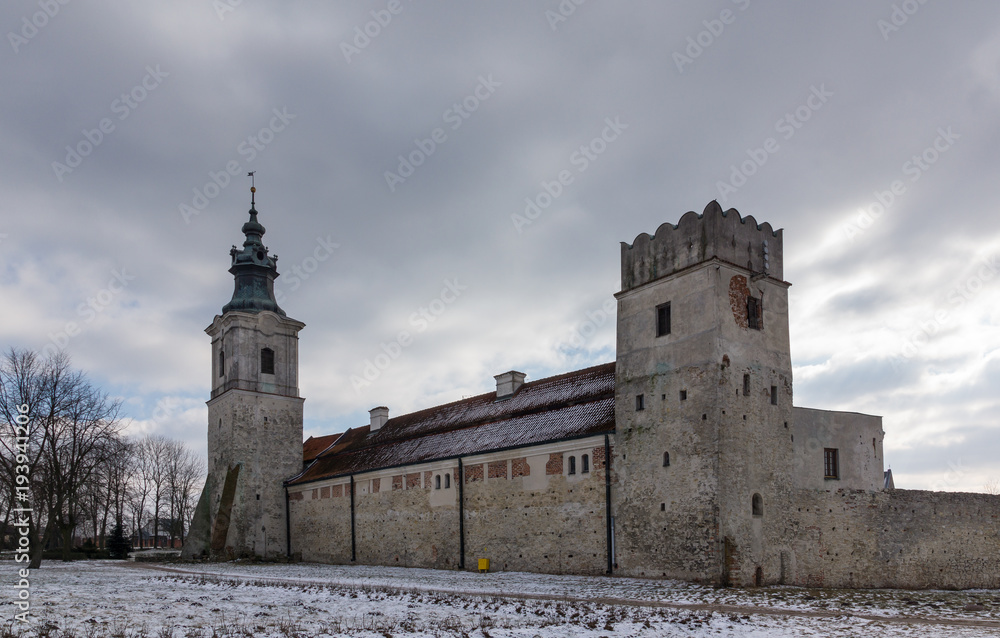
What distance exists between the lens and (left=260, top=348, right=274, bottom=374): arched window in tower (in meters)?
46.7

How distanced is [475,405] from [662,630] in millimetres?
24324

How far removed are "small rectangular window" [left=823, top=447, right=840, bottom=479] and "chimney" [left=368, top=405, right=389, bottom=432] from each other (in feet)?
87.6

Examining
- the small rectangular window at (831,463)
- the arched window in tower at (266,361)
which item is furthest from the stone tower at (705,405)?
the arched window in tower at (266,361)

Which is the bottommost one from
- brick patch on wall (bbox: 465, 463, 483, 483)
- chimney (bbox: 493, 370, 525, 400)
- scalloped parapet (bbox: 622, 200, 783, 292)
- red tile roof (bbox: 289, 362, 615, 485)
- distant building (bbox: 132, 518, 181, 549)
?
distant building (bbox: 132, 518, 181, 549)

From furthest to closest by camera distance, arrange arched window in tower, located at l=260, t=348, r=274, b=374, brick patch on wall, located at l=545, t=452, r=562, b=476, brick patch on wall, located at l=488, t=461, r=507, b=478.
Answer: arched window in tower, located at l=260, t=348, r=274, b=374
brick patch on wall, located at l=488, t=461, r=507, b=478
brick patch on wall, located at l=545, t=452, r=562, b=476

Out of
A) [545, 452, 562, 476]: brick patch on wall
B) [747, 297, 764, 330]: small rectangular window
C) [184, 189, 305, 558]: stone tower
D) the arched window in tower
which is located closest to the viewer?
[747, 297, 764, 330]: small rectangular window

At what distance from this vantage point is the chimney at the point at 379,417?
152 ft

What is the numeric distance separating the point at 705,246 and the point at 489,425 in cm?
1341

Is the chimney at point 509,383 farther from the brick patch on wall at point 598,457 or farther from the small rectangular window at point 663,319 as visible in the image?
the small rectangular window at point 663,319

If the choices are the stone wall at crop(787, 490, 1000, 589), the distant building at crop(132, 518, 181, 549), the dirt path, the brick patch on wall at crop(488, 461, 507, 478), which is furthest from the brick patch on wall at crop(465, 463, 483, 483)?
the distant building at crop(132, 518, 181, 549)

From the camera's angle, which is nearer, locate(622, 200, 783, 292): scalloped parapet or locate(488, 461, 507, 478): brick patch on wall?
locate(622, 200, 783, 292): scalloped parapet

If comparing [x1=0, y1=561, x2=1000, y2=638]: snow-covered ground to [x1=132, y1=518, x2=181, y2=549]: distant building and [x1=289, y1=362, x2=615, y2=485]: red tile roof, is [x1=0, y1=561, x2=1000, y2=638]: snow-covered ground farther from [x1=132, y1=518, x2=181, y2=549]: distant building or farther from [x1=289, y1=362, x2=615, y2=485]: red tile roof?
[x1=132, y1=518, x2=181, y2=549]: distant building

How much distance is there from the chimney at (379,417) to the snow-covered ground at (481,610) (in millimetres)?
22142

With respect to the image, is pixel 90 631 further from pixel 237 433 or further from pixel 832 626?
pixel 237 433
